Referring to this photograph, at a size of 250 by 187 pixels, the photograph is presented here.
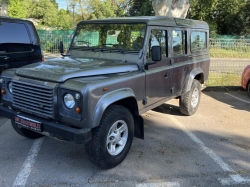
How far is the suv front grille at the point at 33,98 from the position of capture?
332 cm

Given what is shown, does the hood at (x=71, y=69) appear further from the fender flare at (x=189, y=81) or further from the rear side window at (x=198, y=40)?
the rear side window at (x=198, y=40)

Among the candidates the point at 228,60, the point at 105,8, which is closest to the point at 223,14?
the point at 105,8

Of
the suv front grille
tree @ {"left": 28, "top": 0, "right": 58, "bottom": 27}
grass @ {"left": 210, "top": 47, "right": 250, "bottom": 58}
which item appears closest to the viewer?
the suv front grille

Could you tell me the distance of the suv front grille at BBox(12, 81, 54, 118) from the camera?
3.32 meters

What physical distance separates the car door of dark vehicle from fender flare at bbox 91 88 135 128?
82 centimetres

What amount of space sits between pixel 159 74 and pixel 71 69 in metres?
1.63

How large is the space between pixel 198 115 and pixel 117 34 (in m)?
3.07

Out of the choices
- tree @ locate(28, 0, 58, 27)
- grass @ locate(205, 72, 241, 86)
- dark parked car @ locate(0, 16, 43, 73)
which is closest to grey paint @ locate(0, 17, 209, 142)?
dark parked car @ locate(0, 16, 43, 73)

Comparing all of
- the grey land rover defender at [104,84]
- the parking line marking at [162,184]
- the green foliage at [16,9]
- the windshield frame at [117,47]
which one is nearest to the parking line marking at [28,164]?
the grey land rover defender at [104,84]

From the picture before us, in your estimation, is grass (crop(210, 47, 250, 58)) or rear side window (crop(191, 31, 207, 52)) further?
grass (crop(210, 47, 250, 58))

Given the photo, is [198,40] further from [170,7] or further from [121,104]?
[170,7]

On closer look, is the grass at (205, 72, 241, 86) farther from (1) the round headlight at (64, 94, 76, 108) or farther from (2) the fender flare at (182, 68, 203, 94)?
(1) the round headlight at (64, 94, 76, 108)

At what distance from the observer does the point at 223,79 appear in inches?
382

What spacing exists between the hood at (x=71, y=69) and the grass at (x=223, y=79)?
19.8 ft
